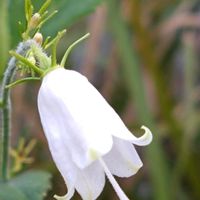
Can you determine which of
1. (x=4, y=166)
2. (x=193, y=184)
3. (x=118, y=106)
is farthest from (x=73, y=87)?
(x=118, y=106)

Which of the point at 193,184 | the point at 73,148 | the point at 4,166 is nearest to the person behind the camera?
the point at 73,148

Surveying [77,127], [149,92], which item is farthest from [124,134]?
[149,92]

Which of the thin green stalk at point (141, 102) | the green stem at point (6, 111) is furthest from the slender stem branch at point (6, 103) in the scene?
the thin green stalk at point (141, 102)

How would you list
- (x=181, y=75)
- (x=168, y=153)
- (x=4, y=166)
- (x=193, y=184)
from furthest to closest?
(x=181, y=75)
(x=168, y=153)
(x=193, y=184)
(x=4, y=166)

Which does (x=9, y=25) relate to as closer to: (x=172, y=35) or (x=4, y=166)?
(x=4, y=166)

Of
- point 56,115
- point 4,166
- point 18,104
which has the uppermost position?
point 56,115

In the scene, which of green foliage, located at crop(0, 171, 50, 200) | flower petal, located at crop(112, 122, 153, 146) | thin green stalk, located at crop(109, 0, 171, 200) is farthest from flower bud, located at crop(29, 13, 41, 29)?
thin green stalk, located at crop(109, 0, 171, 200)

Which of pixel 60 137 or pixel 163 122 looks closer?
pixel 60 137
